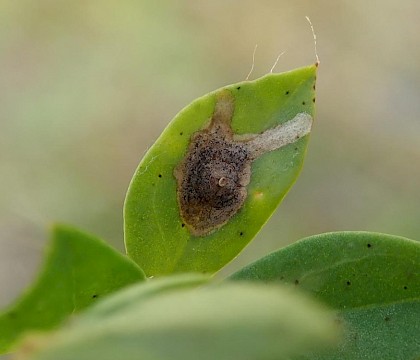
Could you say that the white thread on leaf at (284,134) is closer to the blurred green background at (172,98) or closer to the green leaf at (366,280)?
the green leaf at (366,280)

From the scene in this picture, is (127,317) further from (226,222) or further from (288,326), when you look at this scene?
(226,222)

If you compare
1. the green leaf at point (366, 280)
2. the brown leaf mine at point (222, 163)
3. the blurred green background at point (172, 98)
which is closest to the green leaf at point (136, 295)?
the green leaf at point (366, 280)

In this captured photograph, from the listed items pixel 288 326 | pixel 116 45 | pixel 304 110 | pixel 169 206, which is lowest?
pixel 288 326

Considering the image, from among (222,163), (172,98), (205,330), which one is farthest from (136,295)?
(172,98)

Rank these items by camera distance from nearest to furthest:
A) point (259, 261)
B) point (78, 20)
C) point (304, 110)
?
point (259, 261) → point (304, 110) → point (78, 20)

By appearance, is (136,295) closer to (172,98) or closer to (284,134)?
(284,134)

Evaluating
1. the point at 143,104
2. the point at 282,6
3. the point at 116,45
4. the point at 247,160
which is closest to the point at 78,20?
the point at 116,45
